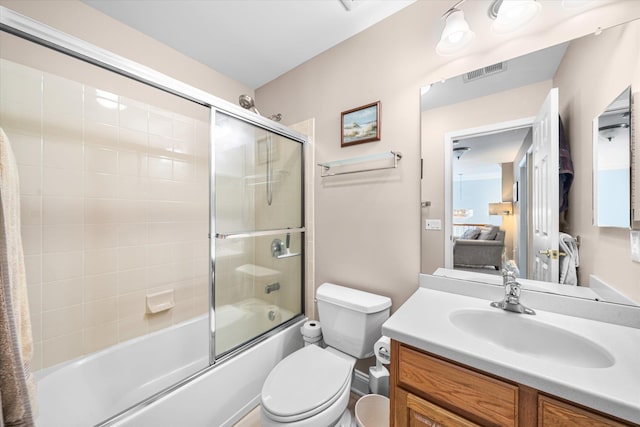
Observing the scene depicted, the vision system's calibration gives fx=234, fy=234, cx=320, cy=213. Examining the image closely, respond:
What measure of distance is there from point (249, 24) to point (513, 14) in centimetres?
147

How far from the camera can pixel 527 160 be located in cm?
110

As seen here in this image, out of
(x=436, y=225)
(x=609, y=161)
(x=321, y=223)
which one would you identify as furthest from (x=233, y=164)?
(x=609, y=161)

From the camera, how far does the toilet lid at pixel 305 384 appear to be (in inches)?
39.1

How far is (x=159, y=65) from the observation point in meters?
1.70

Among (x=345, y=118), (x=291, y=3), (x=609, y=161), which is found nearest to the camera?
(x=609, y=161)

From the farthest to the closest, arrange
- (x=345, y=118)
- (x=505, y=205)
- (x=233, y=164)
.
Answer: (x=345, y=118) < (x=233, y=164) < (x=505, y=205)

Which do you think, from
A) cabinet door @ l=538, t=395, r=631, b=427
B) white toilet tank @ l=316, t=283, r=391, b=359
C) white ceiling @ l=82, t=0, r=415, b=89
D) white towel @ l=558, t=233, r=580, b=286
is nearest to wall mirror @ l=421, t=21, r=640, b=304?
white towel @ l=558, t=233, r=580, b=286

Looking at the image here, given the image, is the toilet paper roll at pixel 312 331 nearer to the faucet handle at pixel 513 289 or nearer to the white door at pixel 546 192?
the faucet handle at pixel 513 289

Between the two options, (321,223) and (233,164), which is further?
(321,223)

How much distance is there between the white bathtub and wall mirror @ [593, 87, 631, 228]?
5.95 ft

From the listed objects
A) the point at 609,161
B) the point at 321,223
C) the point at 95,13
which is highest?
the point at 95,13

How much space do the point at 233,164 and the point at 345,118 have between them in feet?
2.76

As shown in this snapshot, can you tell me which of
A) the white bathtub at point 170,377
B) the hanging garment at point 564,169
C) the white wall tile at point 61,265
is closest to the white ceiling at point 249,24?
the hanging garment at point 564,169

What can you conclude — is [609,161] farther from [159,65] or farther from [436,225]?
[159,65]
